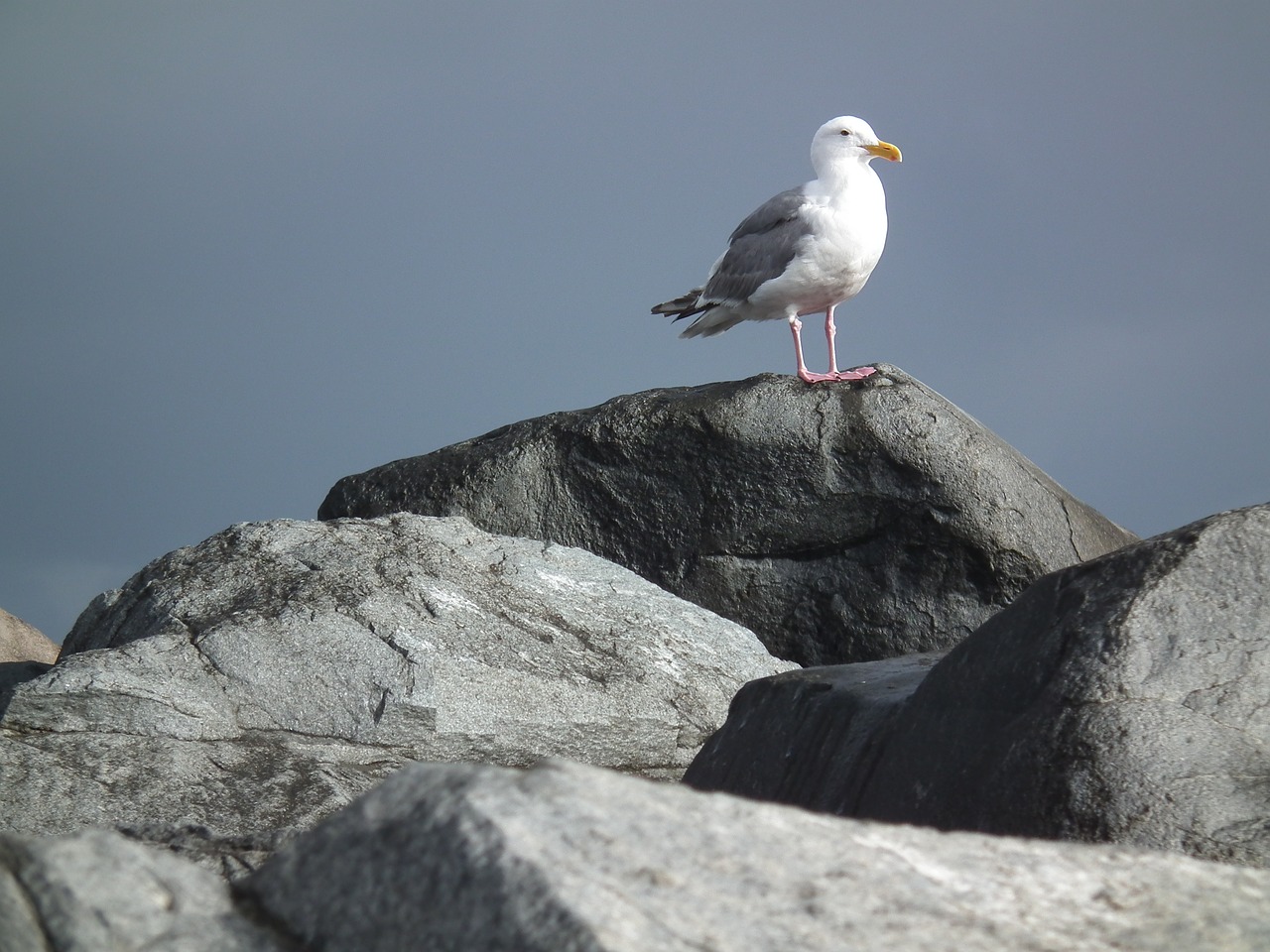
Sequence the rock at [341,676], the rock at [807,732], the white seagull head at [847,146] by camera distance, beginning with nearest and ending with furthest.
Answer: the rock at [807,732]
the rock at [341,676]
the white seagull head at [847,146]

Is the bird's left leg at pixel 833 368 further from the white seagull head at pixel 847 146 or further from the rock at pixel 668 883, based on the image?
the rock at pixel 668 883

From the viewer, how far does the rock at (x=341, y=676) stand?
5090 millimetres

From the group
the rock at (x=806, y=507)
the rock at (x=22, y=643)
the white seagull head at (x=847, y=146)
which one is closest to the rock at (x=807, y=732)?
the rock at (x=806, y=507)

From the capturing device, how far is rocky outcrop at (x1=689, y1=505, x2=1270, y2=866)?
3.00 meters

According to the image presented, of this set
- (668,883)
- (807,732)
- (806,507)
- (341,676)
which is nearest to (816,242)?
(806,507)

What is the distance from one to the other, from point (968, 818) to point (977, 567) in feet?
15.4

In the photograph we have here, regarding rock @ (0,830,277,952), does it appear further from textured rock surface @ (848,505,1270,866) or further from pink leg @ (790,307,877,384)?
pink leg @ (790,307,877,384)

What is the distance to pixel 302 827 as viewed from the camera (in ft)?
15.2

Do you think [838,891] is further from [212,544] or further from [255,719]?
[212,544]

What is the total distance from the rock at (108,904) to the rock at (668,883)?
0.06 meters

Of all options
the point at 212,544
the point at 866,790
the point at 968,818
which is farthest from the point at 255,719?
the point at 968,818

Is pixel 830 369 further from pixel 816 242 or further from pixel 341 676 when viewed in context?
pixel 341 676

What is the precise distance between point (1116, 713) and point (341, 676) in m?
3.44

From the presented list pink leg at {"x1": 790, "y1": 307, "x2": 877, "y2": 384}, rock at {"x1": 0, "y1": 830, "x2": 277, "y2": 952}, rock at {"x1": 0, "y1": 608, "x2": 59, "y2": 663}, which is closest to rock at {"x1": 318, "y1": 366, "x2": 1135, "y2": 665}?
pink leg at {"x1": 790, "y1": 307, "x2": 877, "y2": 384}
